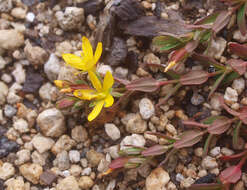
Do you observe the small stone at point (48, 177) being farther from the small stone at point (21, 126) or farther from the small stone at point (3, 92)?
the small stone at point (3, 92)

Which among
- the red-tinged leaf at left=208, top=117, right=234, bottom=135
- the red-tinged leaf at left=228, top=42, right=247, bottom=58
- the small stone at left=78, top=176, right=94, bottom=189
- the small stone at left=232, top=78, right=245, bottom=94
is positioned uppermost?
the red-tinged leaf at left=228, top=42, right=247, bottom=58

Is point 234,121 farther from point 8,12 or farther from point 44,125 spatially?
point 8,12

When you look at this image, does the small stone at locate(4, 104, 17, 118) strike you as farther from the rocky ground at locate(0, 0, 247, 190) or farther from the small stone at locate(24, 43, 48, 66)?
the small stone at locate(24, 43, 48, 66)

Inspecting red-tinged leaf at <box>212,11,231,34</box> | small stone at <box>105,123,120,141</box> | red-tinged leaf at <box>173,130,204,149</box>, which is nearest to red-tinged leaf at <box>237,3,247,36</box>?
red-tinged leaf at <box>212,11,231,34</box>

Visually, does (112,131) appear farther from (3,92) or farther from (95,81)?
(3,92)

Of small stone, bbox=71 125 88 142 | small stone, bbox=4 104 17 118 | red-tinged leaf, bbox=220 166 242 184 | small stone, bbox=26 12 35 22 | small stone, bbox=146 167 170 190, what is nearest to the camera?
red-tinged leaf, bbox=220 166 242 184

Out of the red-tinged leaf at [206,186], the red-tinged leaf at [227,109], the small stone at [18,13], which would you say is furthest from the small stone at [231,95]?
the small stone at [18,13]

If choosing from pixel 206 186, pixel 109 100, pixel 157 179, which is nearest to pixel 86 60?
pixel 109 100
